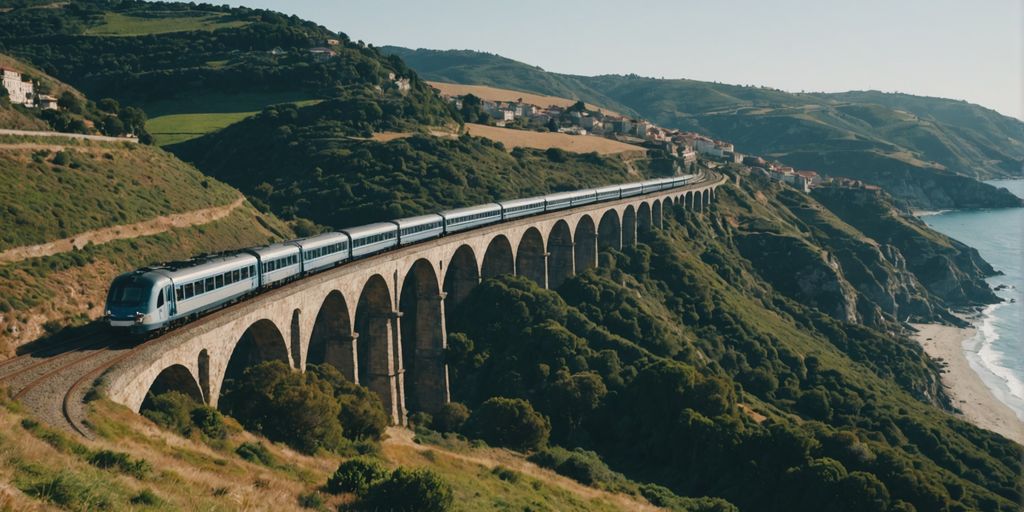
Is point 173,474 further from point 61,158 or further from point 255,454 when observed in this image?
point 61,158

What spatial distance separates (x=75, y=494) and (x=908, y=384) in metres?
69.9

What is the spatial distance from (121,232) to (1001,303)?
112 m

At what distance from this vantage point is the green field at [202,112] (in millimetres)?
88375

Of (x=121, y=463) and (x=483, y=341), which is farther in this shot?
(x=483, y=341)

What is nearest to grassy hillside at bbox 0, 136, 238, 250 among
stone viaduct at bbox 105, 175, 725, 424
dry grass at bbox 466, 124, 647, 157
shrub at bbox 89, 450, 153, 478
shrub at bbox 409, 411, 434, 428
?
stone viaduct at bbox 105, 175, 725, 424

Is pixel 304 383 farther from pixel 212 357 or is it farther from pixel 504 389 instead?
pixel 504 389

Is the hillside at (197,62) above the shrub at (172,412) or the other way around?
above

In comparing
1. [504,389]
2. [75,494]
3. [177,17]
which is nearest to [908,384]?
[504,389]

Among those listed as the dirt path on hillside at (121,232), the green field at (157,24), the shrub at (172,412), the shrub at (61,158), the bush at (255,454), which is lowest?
the bush at (255,454)

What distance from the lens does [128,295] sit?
2384 centimetres

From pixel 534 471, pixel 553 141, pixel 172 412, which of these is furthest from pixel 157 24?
pixel 172 412

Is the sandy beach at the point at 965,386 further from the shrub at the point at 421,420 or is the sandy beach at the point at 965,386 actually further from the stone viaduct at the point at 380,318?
the shrub at the point at 421,420

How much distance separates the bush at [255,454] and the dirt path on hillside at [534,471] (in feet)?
26.2

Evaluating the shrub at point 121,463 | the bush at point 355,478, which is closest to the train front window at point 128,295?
the bush at point 355,478
